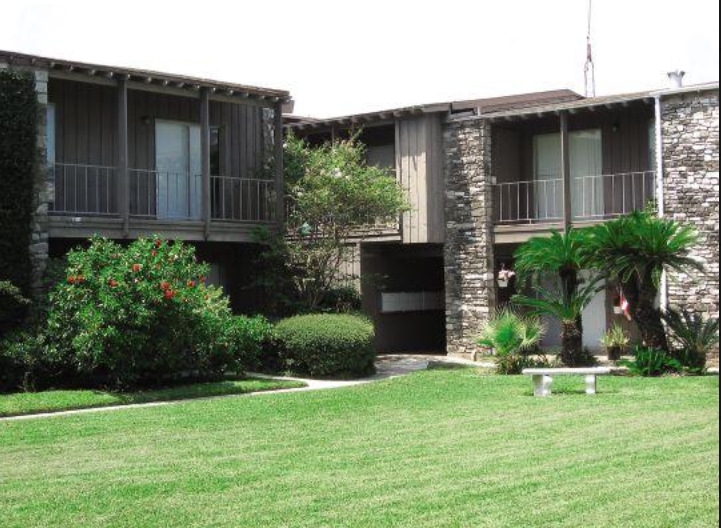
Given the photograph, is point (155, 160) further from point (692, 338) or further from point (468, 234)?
point (692, 338)

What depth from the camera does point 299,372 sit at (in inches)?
736

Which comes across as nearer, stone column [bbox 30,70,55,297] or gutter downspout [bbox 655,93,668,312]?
stone column [bbox 30,70,55,297]

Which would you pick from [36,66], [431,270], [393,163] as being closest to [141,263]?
[36,66]

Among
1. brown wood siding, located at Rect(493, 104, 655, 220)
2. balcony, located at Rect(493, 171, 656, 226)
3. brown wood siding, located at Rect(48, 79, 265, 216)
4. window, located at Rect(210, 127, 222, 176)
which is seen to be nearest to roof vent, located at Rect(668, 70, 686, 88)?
brown wood siding, located at Rect(493, 104, 655, 220)

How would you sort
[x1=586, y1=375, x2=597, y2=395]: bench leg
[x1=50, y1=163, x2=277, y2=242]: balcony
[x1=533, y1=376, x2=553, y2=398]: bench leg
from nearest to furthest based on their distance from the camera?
[x1=533, y1=376, x2=553, y2=398]: bench leg → [x1=586, y1=375, x2=597, y2=395]: bench leg → [x1=50, y1=163, x2=277, y2=242]: balcony

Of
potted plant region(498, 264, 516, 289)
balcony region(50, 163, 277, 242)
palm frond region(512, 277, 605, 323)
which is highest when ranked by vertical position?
balcony region(50, 163, 277, 242)

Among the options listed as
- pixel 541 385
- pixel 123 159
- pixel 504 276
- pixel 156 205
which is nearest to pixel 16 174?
pixel 123 159

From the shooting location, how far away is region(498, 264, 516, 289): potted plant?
72.6 feet

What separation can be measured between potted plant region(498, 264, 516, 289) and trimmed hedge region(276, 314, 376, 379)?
4523 millimetres

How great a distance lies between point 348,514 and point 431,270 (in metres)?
18.4

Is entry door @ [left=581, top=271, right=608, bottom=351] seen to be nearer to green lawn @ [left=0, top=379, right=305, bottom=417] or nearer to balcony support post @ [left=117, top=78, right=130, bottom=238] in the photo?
green lawn @ [left=0, top=379, right=305, bottom=417]

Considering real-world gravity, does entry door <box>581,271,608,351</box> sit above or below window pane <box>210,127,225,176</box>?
below

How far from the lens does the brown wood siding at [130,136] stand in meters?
19.8

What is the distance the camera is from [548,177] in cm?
2341
